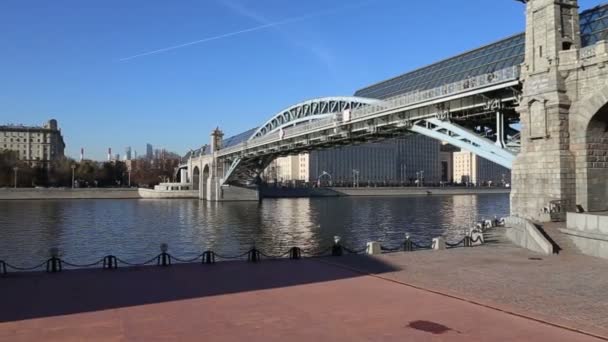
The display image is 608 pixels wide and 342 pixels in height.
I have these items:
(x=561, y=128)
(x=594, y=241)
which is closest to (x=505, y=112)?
(x=561, y=128)

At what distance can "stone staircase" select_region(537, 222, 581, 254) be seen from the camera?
18984 mm

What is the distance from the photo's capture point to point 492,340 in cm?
860

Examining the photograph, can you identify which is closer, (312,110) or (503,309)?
(503,309)

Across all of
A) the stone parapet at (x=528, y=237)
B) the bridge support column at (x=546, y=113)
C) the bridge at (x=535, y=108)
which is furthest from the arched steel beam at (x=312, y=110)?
the stone parapet at (x=528, y=237)

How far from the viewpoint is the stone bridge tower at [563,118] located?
2303cm

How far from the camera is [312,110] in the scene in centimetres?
7369

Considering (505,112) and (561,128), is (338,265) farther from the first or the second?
(505,112)

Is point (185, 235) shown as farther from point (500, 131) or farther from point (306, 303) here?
Result: point (306, 303)

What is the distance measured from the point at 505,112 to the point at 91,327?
2951 centimetres

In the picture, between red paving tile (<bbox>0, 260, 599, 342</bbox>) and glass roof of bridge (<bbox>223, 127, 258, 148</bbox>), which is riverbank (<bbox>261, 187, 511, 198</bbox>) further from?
red paving tile (<bbox>0, 260, 599, 342</bbox>)

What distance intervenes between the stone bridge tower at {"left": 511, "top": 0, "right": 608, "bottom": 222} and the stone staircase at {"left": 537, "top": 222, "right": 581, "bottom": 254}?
64.2 inches

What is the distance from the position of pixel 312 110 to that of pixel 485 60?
37.1m

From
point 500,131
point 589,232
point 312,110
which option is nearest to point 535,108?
point 500,131

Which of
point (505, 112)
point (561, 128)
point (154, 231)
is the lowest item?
point (154, 231)
